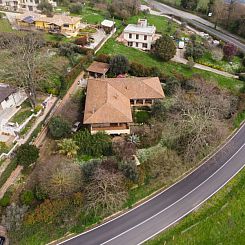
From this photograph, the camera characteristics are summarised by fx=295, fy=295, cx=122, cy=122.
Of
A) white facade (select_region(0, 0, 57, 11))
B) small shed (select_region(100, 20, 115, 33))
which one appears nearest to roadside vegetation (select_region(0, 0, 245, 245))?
small shed (select_region(100, 20, 115, 33))

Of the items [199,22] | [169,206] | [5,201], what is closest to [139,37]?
[199,22]

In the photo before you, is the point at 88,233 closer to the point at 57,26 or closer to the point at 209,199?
the point at 209,199

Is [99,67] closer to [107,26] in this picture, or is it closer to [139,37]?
[139,37]

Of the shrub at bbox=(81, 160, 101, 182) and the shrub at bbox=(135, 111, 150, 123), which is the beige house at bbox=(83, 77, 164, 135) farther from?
the shrub at bbox=(81, 160, 101, 182)

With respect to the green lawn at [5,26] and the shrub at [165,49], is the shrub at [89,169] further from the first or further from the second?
the green lawn at [5,26]

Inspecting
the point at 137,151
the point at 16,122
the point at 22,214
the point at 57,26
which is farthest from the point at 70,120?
the point at 57,26
